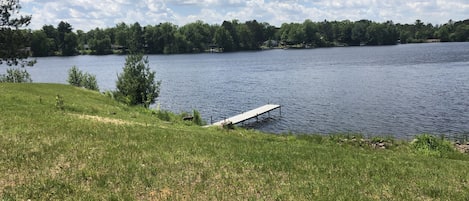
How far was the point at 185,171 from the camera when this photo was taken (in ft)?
34.0

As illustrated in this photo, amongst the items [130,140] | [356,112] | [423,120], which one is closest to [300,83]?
[356,112]

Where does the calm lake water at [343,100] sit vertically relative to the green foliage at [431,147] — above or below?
below

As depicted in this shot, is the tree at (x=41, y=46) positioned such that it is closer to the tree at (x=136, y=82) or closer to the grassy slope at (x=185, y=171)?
the tree at (x=136, y=82)

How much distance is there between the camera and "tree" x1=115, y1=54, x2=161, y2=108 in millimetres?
40812

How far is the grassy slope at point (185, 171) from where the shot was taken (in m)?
8.71

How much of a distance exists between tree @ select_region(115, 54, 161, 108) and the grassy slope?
1000 inches

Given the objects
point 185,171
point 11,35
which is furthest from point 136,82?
point 185,171

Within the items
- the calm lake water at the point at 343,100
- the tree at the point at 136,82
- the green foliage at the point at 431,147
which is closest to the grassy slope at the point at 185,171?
the green foliage at the point at 431,147

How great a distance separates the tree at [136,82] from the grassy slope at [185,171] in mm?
25400

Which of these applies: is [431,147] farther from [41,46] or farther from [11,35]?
[41,46]

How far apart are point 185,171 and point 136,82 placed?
104ft

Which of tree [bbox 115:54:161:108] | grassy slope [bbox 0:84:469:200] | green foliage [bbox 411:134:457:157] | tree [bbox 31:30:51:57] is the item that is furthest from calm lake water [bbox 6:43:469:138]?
tree [bbox 31:30:51:57]

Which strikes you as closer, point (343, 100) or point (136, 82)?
point (136, 82)

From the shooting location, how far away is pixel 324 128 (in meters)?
36.9
